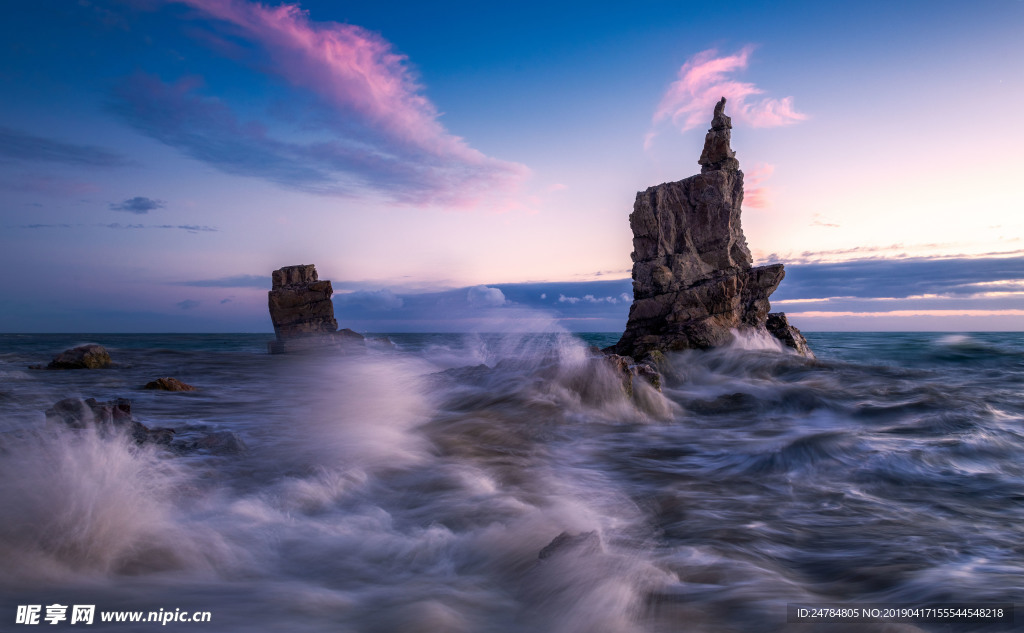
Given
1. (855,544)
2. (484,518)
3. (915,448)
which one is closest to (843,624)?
(855,544)

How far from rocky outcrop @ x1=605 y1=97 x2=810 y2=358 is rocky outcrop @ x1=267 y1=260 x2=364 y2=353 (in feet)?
90.0

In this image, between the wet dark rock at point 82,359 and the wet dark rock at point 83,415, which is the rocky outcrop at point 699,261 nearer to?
the wet dark rock at point 83,415

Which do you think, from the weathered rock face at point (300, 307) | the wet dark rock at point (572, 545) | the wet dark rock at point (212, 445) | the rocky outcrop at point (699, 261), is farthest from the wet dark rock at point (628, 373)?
the weathered rock face at point (300, 307)

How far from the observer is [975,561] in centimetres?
391

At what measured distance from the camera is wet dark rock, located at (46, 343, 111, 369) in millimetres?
18812

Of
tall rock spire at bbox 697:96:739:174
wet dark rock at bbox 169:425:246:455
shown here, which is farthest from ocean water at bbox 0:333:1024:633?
tall rock spire at bbox 697:96:739:174

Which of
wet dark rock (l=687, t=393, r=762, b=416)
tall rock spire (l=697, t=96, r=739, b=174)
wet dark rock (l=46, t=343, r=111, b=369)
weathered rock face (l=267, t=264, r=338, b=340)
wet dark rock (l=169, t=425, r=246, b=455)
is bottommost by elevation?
wet dark rock (l=687, t=393, r=762, b=416)

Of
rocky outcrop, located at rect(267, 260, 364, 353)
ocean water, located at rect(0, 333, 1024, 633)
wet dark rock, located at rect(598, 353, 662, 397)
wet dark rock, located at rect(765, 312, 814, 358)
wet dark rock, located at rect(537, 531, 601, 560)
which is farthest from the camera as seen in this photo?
rocky outcrop, located at rect(267, 260, 364, 353)

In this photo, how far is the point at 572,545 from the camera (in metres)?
3.81

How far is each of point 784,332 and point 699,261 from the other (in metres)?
4.82

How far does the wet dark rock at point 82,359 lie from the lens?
18812 mm

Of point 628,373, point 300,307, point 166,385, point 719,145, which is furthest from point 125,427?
point 300,307

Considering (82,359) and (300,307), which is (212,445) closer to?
(82,359)

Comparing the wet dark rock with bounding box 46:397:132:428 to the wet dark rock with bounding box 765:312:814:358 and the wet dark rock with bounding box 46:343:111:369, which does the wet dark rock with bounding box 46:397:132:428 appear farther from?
the wet dark rock with bounding box 765:312:814:358
